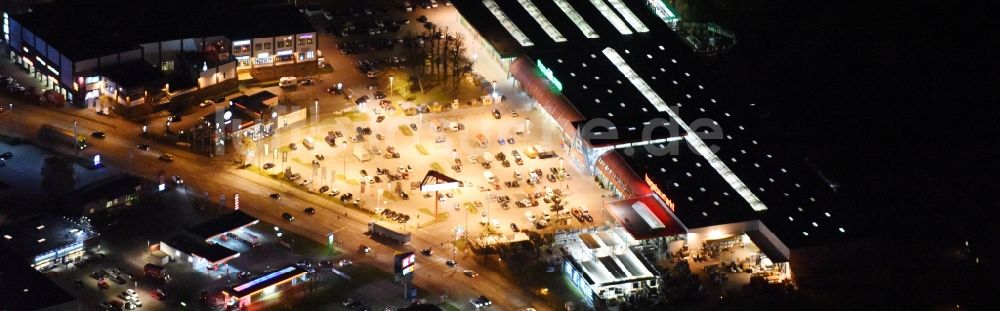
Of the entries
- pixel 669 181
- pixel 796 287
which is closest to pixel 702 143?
pixel 669 181

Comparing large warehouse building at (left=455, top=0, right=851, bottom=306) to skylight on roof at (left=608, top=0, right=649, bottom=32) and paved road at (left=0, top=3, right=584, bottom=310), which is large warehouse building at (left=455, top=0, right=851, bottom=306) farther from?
paved road at (left=0, top=3, right=584, bottom=310)

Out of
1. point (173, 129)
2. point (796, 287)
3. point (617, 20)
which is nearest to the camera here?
point (796, 287)

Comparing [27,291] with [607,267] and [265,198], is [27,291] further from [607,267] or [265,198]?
[607,267]

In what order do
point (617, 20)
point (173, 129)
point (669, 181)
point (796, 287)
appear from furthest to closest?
point (617, 20) → point (173, 129) → point (669, 181) → point (796, 287)

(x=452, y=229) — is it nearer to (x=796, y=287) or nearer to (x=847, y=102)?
(x=796, y=287)

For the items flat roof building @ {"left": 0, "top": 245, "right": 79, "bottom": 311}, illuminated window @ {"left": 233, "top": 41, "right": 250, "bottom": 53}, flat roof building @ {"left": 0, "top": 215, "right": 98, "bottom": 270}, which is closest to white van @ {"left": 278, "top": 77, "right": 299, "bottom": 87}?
illuminated window @ {"left": 233, "top": 41, "right": 250, "bottom": 53}

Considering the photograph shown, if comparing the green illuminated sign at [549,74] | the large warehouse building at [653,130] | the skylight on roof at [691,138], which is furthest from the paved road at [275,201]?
the skylight on roof at [691,138]

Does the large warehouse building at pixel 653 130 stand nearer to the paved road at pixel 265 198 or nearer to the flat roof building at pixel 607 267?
the flat roof building at pixel 607 267
